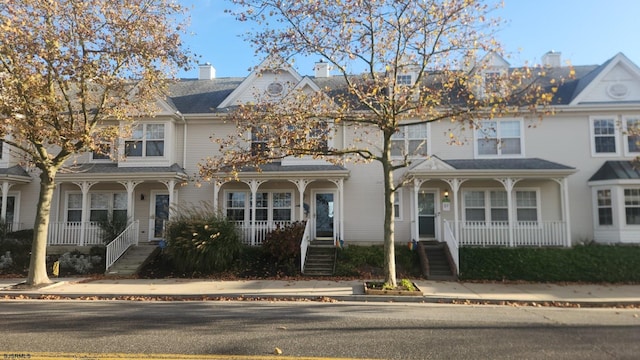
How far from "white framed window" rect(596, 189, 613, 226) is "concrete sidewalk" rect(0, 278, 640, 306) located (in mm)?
4115

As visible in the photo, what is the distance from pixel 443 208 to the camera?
17.3 meters

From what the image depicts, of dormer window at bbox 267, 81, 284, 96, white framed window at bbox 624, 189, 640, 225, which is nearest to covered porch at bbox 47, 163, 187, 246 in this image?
dormer window at bbox 267, 81, 284, 96

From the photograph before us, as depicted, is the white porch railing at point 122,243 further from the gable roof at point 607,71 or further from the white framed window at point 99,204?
the gable roof at point 607,71

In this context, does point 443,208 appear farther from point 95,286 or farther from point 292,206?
point 95,286

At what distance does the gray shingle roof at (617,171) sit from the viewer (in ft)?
51.8

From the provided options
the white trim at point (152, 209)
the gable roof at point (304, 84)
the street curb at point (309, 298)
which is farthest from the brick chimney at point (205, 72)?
the street curb at point (309, 298)

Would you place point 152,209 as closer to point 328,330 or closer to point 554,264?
point 328,330

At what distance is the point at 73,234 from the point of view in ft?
56.4

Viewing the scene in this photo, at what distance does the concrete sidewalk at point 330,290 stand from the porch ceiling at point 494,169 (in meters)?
4.42

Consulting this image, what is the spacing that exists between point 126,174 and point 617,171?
19.4 meters

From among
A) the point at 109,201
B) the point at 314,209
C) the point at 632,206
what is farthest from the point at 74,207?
the point at 632,206

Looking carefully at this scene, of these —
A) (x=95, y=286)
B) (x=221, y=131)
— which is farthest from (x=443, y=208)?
(x=95, y=286)

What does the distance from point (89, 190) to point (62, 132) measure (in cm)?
753

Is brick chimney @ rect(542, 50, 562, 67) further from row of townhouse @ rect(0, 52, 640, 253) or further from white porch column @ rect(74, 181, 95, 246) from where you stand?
white porch column @ rect(74, 181, 95, 246)
